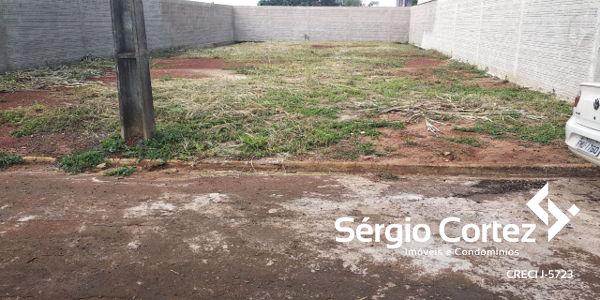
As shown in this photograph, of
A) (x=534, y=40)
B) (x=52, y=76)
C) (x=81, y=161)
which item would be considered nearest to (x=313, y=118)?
(x=81, y=161)

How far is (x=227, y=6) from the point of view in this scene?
30984 mm

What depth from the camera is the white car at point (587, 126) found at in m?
4.33

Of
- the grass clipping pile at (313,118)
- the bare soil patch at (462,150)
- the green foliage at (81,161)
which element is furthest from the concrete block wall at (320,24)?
the green foliage at (81,161)

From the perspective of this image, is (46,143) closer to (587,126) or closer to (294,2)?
(587,126)

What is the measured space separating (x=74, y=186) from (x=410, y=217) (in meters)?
3.66

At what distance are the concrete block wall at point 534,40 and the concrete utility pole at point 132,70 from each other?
25.4 ft

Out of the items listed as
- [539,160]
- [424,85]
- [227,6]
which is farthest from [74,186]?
[227,6]

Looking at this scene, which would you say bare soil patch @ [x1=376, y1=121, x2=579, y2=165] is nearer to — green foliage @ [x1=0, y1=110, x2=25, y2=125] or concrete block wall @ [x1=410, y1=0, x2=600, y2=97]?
concrete block wall @ [x1=410, y1=0, x2=600, y2=97]

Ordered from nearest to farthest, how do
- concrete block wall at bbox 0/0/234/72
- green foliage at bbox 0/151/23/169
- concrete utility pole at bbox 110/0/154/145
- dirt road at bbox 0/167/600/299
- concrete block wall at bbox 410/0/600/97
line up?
dirt road at bbox 0/167/600/299, green foliage at bbox 0/151/23/169, concrete utility pole at bbox 110/0/154/145, concrete block wall at bbox 410/0/600/97, concrete block wall at bbox 0/0/234/72

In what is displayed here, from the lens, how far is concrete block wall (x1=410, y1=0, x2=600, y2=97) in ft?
27.8

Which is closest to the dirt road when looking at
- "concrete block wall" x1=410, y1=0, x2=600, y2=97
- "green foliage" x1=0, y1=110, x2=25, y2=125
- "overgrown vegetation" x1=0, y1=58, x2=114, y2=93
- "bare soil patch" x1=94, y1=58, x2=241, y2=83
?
"green foliage" x1=0, y1=110, x2=25, y2=125

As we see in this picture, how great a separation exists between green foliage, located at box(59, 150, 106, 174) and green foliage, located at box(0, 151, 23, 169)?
569 millimetres

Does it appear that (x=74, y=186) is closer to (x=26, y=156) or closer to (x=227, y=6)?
(x=26, y=156)

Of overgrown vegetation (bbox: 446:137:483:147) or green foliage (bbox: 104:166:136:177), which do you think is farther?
overgrown vegetation (bbox: 446:137:483:147)
